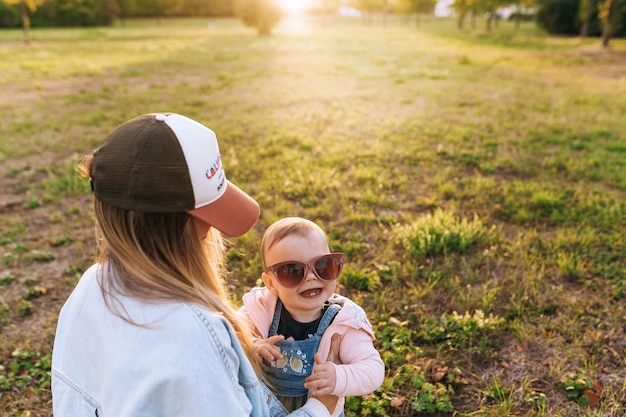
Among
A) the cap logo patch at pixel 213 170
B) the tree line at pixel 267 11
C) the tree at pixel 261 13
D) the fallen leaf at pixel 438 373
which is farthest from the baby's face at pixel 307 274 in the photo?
the tree at pixel 261 13

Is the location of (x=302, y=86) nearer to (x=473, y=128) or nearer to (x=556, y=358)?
(x=473, y=128)

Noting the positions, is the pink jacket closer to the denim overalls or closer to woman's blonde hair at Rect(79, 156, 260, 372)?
the denim overalls

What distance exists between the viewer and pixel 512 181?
574 centimetres

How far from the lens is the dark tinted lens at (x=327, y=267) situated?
2111 millimetres

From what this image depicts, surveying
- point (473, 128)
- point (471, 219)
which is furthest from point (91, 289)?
point (473, 128)

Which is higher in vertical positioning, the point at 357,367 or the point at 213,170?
the point at 213,170

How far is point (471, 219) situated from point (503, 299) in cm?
133

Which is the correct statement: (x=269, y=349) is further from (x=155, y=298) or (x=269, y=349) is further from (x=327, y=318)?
(x=155, y=298)

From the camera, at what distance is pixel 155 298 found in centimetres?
141

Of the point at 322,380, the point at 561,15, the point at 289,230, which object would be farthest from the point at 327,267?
the point at 561,15

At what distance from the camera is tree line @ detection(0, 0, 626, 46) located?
89.3 feet

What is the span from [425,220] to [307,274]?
2689 millimetres

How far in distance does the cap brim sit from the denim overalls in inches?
27.9

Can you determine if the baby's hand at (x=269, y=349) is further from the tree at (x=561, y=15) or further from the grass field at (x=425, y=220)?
the tree at (x=561, y=15)
